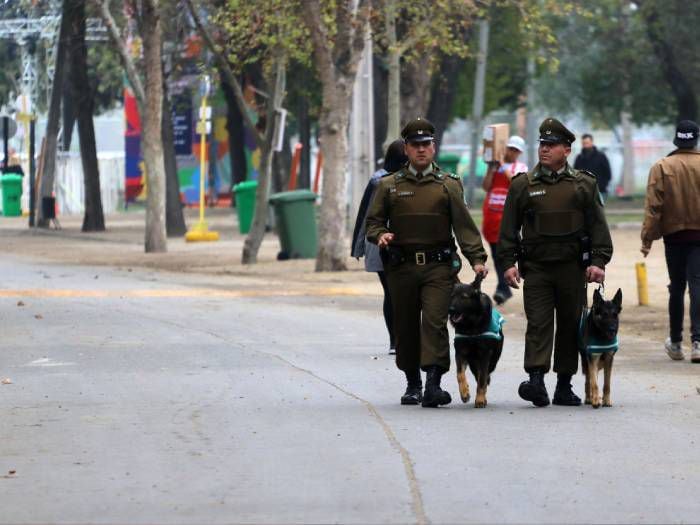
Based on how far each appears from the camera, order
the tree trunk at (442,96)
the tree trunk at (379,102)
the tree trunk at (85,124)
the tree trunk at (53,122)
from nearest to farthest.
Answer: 1. the tree trunk at (53,122)
2. the tree trunk at (85,124)
3. the tree trunk at (379,102)
4. the tree trunk at (442,96)

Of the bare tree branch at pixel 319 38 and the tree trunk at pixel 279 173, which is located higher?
the bare tree branch at pixel 319 38

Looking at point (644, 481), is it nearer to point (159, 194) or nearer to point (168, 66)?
point (159, 194)

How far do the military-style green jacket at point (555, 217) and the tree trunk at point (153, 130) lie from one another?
20.1m

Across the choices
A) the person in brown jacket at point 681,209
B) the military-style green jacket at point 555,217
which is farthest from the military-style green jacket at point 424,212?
the person in brown jacket at point 681,209

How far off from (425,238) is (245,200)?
27.3m

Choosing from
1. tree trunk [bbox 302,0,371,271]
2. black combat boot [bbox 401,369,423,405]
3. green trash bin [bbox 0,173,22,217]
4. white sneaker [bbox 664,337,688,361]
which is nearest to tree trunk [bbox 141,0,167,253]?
tree trunk [bbox 302,0,371,271]

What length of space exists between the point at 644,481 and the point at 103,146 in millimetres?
81847

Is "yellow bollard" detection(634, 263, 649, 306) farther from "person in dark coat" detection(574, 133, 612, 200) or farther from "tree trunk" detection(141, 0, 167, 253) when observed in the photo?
"tree trunk" detection(141, 0, 167, 253)

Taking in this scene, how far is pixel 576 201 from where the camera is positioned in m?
10.9

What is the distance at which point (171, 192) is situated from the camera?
133ft

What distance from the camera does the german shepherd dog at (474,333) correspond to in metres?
10.6

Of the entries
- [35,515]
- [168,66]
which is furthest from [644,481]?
[168,66]

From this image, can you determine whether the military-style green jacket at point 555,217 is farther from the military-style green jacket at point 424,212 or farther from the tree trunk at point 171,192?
the tree trunk at point 171,192

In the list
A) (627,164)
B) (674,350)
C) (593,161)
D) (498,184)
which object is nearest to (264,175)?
(593,161)
